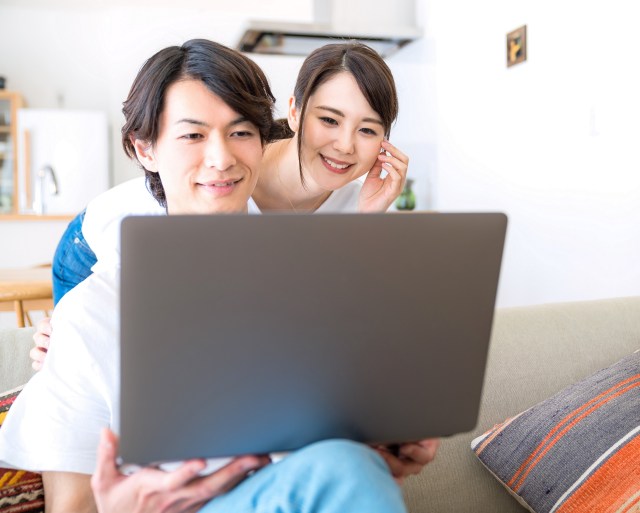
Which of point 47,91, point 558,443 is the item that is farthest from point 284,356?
point 47,91

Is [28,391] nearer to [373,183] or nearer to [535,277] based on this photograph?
[373,183]

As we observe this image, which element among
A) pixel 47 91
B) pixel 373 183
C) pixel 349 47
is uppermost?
pixel 47 91

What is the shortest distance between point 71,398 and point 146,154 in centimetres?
49

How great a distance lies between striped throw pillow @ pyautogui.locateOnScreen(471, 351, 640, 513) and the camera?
1260 mm

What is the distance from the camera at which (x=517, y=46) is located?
3104 millimetres

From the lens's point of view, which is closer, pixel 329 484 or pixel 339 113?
pixel 329 484

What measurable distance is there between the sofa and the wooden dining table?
67 cm

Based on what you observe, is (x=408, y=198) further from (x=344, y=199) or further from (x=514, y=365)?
(x=514, y=365)

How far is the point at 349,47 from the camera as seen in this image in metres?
1.62

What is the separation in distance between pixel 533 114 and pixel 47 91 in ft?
15.3

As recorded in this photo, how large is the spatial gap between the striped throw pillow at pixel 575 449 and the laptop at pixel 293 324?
67 cm

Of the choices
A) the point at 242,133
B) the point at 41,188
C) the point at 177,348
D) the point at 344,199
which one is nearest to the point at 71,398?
the point at 177,348

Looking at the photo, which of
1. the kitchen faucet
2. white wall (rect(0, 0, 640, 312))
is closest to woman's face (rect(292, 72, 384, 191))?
white wall (rect(0, 0, 640, 312))

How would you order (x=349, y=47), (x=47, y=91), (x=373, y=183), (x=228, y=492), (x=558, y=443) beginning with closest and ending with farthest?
1. (x=228, y=492)
2. (x=558, y=443)
3. (x=349, y=47)
4. (x=373, y=183)
5. (x=47, y=91)
